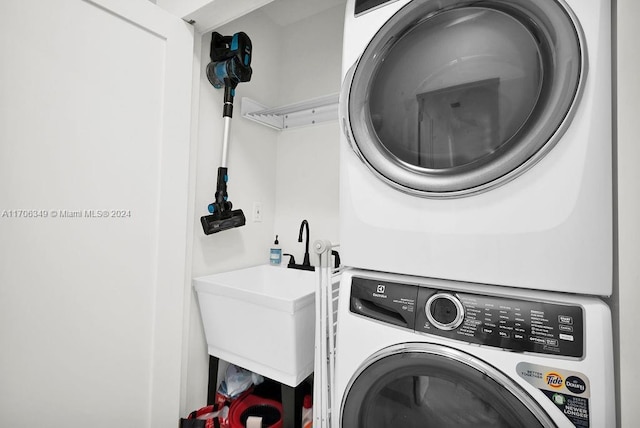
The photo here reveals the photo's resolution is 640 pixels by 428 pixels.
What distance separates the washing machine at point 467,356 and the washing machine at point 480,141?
0.17 feet

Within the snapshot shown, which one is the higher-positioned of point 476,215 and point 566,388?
point 476,215

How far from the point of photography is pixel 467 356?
66 cm

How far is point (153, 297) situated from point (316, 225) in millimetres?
994

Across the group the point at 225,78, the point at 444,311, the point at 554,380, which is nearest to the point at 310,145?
the point at 225,78

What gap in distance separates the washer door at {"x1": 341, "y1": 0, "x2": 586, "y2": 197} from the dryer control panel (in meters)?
0.27

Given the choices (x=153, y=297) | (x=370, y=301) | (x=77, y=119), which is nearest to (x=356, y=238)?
(x=370, y=301)

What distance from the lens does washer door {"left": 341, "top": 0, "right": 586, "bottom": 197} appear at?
0.62 meters

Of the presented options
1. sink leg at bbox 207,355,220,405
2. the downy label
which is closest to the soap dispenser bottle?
sink leg at bbox 207,355,220,405

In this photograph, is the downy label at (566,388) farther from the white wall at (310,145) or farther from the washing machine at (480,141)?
the white wall at (310,145)

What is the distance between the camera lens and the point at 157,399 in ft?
3.88

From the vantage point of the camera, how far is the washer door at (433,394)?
62cm

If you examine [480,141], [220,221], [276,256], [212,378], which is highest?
[480,141]

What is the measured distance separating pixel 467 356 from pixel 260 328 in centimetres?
82

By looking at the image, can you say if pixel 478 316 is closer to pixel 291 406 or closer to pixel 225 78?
pixel 291 406
